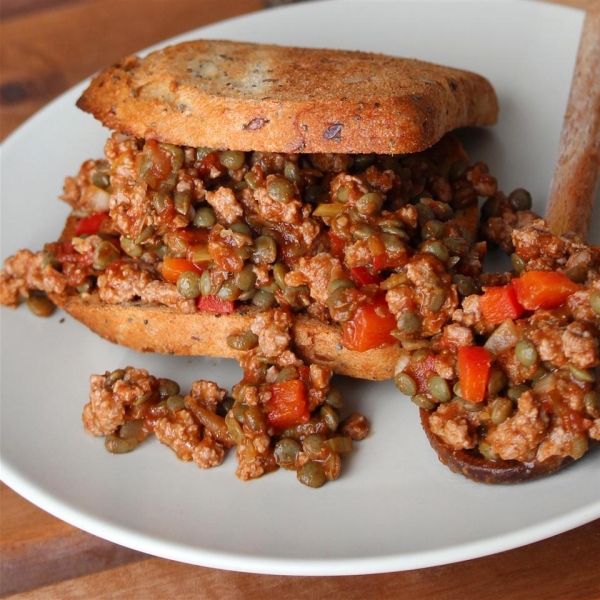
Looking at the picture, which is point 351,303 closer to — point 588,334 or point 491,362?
point 491,362

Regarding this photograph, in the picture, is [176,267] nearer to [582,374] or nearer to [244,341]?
[244,341]

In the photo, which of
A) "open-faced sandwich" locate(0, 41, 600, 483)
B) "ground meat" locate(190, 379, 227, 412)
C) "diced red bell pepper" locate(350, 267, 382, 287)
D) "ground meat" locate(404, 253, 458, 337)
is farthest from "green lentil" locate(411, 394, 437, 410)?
"ground meat" locate(190, 379, 227, 412)

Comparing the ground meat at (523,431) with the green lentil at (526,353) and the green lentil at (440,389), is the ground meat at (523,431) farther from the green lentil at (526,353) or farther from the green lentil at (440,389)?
the green lentil at (440,389)

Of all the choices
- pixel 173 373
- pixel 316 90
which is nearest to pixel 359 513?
pixel 173 373

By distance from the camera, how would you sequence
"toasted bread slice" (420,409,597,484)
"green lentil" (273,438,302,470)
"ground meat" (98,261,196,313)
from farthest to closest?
"ground meat" (98,261,196,313)
"green lentil" (273,438,302,470)
"toasted bread slice" (420,409,597,484)

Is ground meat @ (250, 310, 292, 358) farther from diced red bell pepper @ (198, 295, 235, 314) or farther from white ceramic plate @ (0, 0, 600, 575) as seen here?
white ceramic plate @ (0, 0, 600, 575)

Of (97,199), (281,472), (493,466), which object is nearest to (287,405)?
(281,472)

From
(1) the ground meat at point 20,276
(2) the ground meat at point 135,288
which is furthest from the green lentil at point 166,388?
(1) the ground meat at point 20,276
